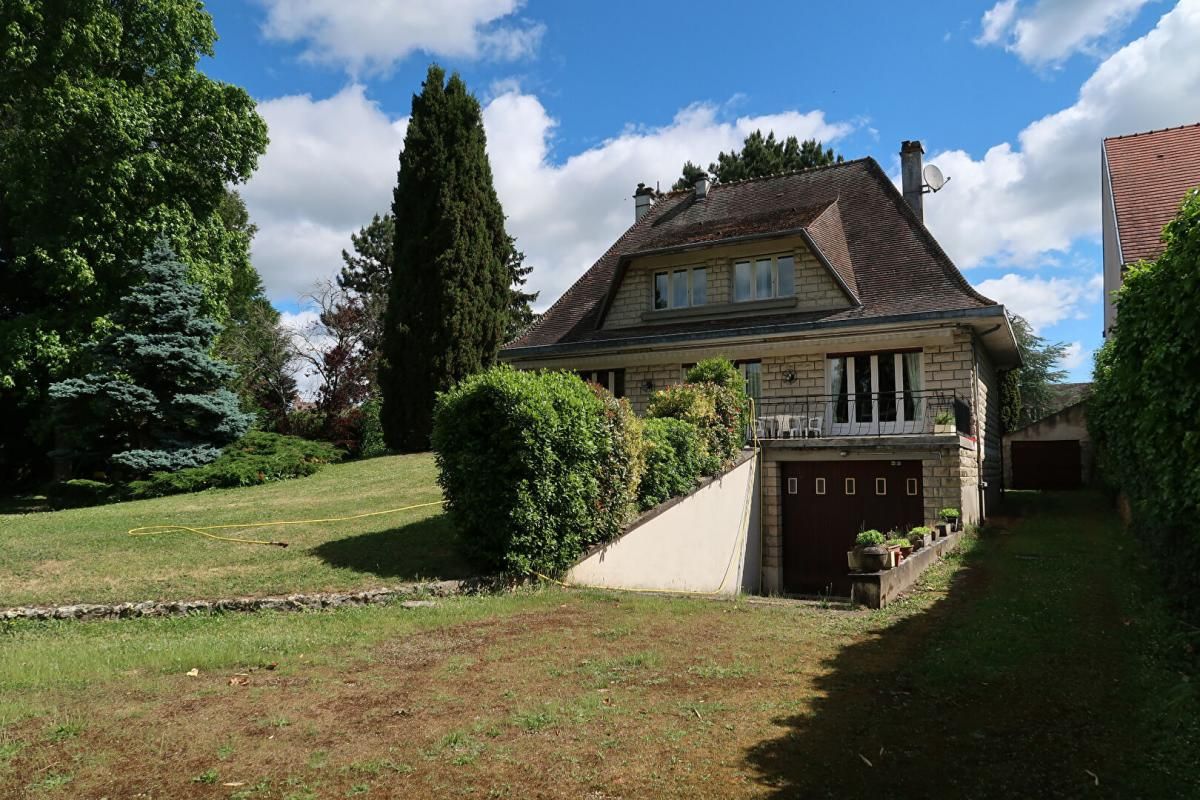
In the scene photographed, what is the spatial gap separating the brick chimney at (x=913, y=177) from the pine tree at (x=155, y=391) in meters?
20.6

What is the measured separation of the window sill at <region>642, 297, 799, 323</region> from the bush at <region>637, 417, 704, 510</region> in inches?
276

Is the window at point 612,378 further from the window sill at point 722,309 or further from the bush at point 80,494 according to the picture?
the bush at point 80,494

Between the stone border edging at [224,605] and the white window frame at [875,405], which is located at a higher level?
the white window frame at [875,405]

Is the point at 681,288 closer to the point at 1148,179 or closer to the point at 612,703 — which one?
the point at 1148,179

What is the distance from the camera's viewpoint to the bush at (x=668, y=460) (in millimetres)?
12203

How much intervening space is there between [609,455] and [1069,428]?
75.1ft

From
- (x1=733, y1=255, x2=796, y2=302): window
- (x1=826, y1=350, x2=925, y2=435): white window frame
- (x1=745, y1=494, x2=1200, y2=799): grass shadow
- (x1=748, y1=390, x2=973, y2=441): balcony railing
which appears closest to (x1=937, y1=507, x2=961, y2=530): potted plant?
(x1=748, y1=390, x2=973, y2=441): balcony railing

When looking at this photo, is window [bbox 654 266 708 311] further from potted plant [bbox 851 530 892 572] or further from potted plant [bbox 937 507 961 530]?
potted plant [bbox 851 530 892 572]

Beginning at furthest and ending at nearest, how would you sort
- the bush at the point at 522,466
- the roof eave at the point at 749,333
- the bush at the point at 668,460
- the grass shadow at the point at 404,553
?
the roof eave at the point at 749,333, the bush at the point at 668,460, the grass shadow at the point at 404,553, the bush at the point at 522,466

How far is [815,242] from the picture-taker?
18.7 metres

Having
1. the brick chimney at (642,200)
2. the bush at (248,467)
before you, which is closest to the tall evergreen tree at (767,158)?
the brick chimney at (642,200)

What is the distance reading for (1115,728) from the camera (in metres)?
4.61

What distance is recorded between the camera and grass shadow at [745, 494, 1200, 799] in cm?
391

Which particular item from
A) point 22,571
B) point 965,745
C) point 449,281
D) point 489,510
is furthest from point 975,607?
point 449,281
